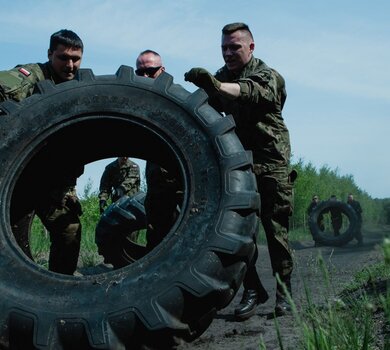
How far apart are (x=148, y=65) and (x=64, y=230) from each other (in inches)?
63.2

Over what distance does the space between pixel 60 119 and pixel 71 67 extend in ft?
3.85

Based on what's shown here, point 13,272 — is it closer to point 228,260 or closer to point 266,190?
point 228,260

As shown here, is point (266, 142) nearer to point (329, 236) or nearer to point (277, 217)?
point (277, 217)

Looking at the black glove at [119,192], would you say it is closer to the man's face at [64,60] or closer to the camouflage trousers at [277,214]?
the man's face at [64,60]

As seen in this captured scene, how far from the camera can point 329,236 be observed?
1941cm

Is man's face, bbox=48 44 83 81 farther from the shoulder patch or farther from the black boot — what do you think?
the black boot

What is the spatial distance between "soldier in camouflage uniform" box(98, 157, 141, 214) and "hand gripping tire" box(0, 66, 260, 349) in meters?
6.71

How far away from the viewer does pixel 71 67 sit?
5047mm

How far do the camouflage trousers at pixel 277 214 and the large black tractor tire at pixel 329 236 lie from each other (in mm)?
14447

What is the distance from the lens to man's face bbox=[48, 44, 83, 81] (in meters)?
5.00

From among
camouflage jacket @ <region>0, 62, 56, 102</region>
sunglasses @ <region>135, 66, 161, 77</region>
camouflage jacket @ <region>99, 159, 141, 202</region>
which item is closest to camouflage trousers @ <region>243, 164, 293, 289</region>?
sunglasses @ <region>135, 66, 161, 77</region>

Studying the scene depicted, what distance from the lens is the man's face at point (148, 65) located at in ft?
19.4

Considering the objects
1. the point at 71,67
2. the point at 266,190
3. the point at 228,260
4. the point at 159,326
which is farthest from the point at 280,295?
the point at 71,67

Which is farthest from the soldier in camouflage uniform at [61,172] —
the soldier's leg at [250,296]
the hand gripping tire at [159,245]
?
the soldier's leg at [250,296]
